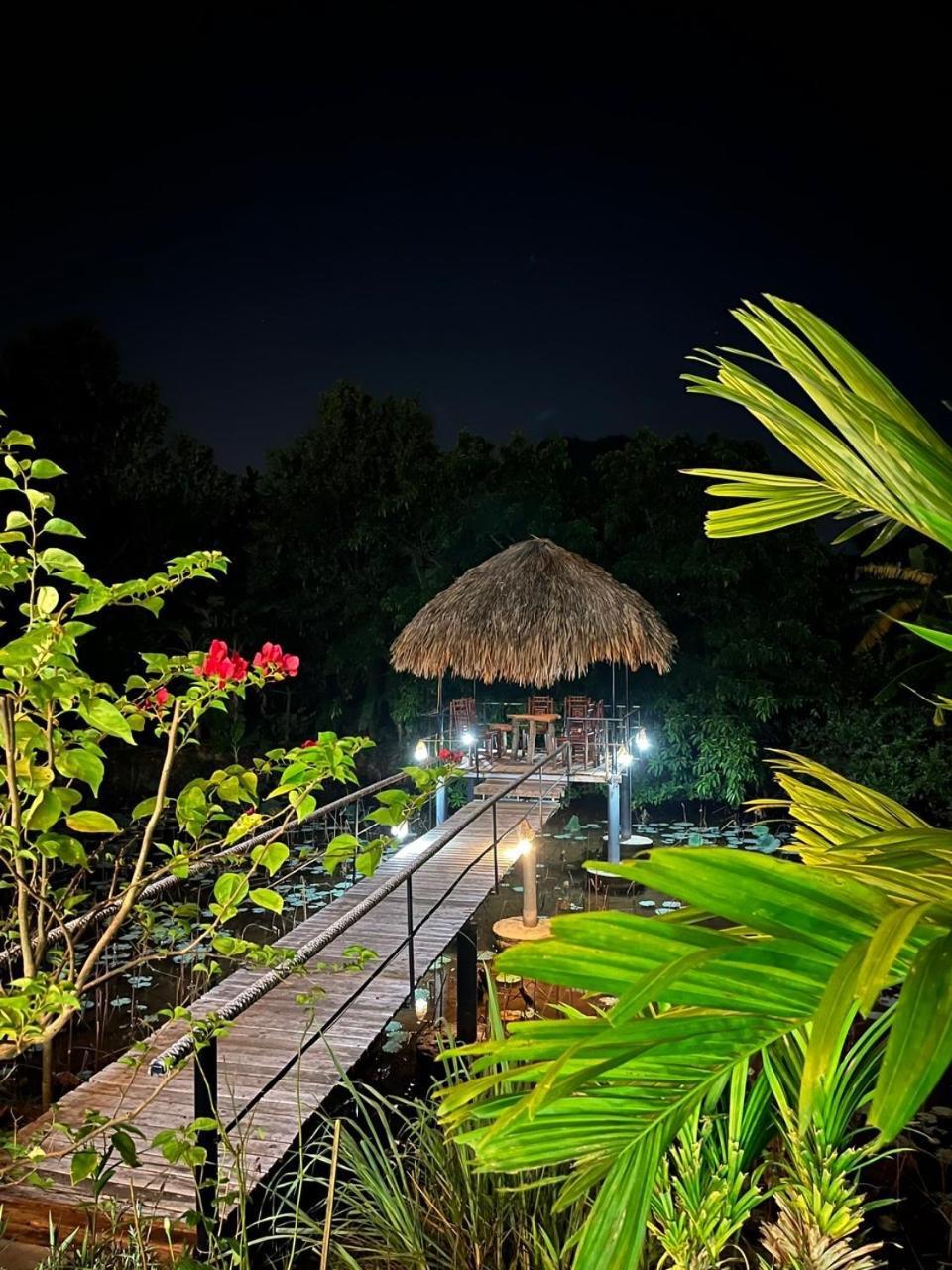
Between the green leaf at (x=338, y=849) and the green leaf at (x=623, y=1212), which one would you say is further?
the green leaf at (x=338, y=849)

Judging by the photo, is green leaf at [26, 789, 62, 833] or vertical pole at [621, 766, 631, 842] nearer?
green leaf at [26, 789, 62, 833]

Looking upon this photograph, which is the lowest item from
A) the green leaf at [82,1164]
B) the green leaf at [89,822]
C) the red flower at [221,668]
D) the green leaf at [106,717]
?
the green leaf at [82,1164]

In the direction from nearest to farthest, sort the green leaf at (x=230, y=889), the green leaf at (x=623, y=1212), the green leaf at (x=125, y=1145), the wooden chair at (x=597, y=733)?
the green leaf at (x=623, y=1212) < the green leaf at (x=125, y=1145) < the green leaf at (x=230, y=889) < the wooden chair at (x=597, y=733)

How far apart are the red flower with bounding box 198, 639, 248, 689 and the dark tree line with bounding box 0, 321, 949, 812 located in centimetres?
901

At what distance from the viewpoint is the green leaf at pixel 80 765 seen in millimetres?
1578

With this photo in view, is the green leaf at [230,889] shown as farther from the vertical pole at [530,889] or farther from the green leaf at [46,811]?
the vertical pole at [530,889]

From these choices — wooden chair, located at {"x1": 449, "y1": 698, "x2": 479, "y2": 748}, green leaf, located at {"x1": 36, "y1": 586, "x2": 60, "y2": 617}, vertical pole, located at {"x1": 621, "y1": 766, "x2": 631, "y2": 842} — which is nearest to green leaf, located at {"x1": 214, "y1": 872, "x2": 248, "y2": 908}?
green leaf, located at {"x1": 36, "y1": 586, "x2": 60, "y2": 617}

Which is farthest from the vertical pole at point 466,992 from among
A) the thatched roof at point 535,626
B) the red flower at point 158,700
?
the thatched roof at point 535,626

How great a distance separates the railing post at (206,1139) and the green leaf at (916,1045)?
6.12 ft

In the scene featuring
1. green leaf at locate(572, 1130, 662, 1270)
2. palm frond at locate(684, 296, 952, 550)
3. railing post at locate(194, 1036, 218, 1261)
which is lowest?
railing post at locate(194, 1036, 218, 1261)

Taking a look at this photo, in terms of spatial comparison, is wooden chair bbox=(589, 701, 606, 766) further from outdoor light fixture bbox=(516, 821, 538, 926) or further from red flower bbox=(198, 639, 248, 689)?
red flower bbox=(198, 639, 248, 689)

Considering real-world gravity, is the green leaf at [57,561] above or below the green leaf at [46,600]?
above

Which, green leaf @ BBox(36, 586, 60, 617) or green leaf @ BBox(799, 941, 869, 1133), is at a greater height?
green leaf @ BBox(36, 586, 60, 617)

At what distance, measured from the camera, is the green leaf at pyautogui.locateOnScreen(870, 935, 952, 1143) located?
0.46m
